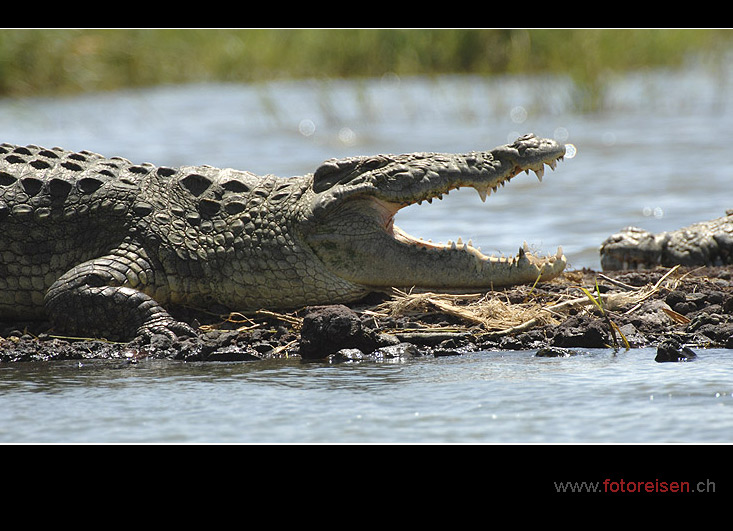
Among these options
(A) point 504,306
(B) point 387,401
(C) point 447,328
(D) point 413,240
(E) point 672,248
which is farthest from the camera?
(E) point 672,248

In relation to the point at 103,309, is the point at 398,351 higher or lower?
lower

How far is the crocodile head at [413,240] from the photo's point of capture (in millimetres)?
5582

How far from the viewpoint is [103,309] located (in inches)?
216

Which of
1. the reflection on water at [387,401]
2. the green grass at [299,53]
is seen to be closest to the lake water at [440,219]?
the reflection on water at [387,401]

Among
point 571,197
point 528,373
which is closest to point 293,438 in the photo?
point 528,373

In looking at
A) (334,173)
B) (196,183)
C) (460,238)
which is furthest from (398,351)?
(196,183)

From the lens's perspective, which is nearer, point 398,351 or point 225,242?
point 398,351

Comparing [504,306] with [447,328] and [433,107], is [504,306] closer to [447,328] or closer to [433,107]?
[447,328]

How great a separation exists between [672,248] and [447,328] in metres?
2.34

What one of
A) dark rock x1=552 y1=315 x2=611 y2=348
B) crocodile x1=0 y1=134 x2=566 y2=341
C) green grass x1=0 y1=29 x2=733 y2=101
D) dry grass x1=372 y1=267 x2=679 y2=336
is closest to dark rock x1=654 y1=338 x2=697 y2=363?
dark rock x1=552 y1=315 x2=611 y2=348

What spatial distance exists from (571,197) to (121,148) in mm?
6554

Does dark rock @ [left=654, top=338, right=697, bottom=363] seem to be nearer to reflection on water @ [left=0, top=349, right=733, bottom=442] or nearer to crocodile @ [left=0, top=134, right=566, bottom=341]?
reflection on water @ [left=0, top=349, right=733, bottom=442]

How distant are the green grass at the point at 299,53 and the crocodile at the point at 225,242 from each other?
12929 mm

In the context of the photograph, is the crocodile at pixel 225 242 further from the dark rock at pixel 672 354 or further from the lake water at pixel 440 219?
the dark rock at pixel 672 354
